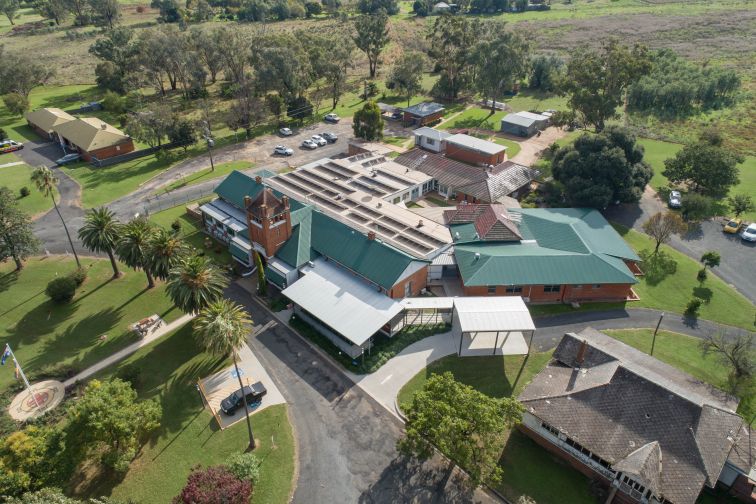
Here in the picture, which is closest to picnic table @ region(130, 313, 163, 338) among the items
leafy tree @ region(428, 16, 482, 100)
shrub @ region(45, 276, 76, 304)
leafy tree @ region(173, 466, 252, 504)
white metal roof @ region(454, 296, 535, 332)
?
shrub @ region(45, 276, 76, 304)

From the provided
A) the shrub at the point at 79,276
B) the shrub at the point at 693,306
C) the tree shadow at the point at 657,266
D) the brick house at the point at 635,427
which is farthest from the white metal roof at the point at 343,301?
the tree shadow at the point at 657,266

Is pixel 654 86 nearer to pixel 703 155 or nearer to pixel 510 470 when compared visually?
pixel 703 155

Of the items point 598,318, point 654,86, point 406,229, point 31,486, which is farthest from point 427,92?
point 31,486

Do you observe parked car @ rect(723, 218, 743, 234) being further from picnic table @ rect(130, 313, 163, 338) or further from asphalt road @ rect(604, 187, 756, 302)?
picnic table @ rect(130, 313, 163, 338)

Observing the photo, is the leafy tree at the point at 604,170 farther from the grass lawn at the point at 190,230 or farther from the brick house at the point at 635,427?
the grass lawn at the point at 190,230

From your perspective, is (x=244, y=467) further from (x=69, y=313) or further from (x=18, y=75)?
(x=18, y=75)

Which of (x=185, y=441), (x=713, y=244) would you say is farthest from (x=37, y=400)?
(x=713, y=244)
